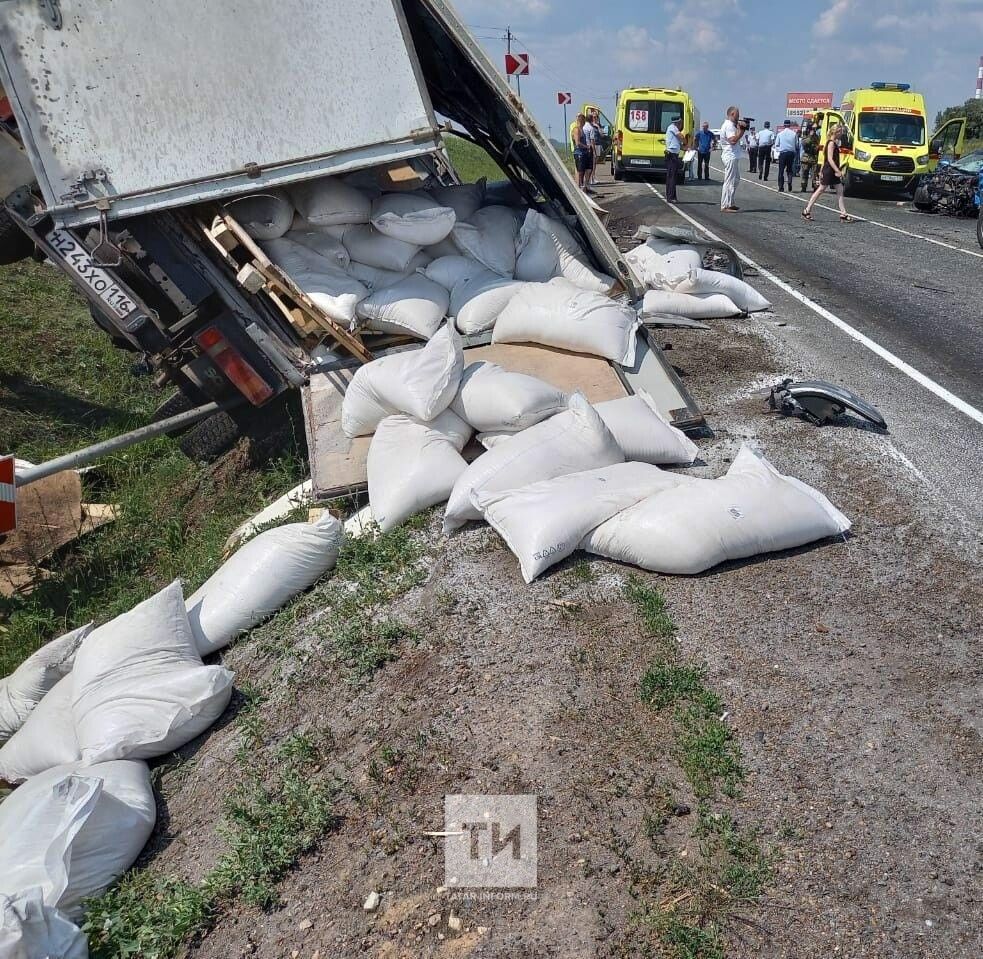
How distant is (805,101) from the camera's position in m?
49.1

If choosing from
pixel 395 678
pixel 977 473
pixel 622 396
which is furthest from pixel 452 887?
pixel 977 473

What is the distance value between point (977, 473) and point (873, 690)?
1.91 m

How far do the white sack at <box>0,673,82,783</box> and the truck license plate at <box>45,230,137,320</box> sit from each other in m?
2.15

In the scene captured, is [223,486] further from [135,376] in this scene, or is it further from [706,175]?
[706,175]

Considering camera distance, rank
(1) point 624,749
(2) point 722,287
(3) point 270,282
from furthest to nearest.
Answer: (2) point 722,287, (3) point 270,282, (1) point 624,749

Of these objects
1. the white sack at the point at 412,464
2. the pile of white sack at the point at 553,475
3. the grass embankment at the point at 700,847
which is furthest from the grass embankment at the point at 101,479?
the grass embankment at the point at 700,847

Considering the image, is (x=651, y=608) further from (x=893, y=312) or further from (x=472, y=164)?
(x=472, y=164)

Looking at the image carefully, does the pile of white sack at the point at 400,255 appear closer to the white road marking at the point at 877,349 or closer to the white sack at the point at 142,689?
the white road marking at the point at 877,349

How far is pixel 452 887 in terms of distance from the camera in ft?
7.23

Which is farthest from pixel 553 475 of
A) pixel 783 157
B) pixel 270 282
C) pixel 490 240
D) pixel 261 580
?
pixel 783 157

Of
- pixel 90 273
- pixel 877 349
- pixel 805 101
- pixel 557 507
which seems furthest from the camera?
pixel 805 101

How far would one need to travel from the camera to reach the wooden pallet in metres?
4.70

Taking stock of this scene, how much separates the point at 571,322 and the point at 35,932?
12.0 feet

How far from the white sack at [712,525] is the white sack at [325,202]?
8.91ft
